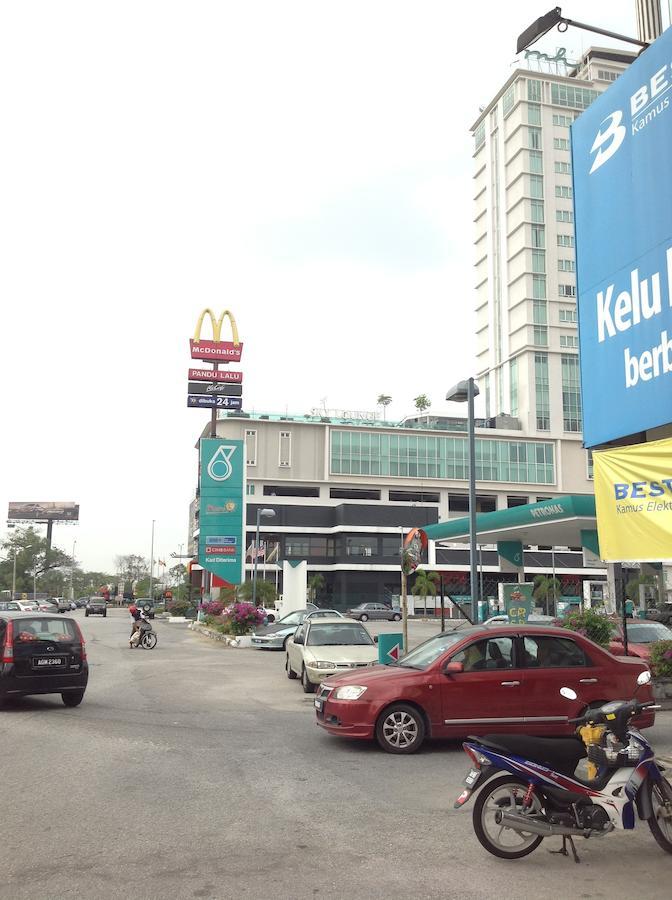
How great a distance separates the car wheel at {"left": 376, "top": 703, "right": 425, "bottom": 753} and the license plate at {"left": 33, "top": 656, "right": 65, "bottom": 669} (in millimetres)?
6582

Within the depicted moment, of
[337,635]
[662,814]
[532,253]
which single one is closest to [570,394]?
[532,253]

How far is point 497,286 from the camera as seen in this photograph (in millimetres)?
110438

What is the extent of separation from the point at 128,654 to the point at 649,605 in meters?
40.2

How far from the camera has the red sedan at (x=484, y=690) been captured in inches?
395

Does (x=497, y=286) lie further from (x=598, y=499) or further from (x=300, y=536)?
(x=598, y=499)

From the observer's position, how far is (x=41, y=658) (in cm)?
1380

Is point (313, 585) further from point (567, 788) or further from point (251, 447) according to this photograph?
point (567, 788)

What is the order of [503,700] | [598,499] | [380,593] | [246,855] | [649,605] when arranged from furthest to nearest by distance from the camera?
[380,593] → [649,605] → [598,499] → [503,700] → [246,855]

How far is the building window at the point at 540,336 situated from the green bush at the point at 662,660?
90495 mm

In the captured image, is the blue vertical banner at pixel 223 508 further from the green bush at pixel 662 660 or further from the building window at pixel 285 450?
the building window at pixel 285 450

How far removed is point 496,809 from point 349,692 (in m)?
4.36

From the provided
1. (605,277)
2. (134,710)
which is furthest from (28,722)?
(605,277)

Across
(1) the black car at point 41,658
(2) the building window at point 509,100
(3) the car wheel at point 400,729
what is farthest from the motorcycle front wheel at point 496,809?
(2) the building window at point 509,100

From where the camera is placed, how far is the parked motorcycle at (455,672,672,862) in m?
5.95
